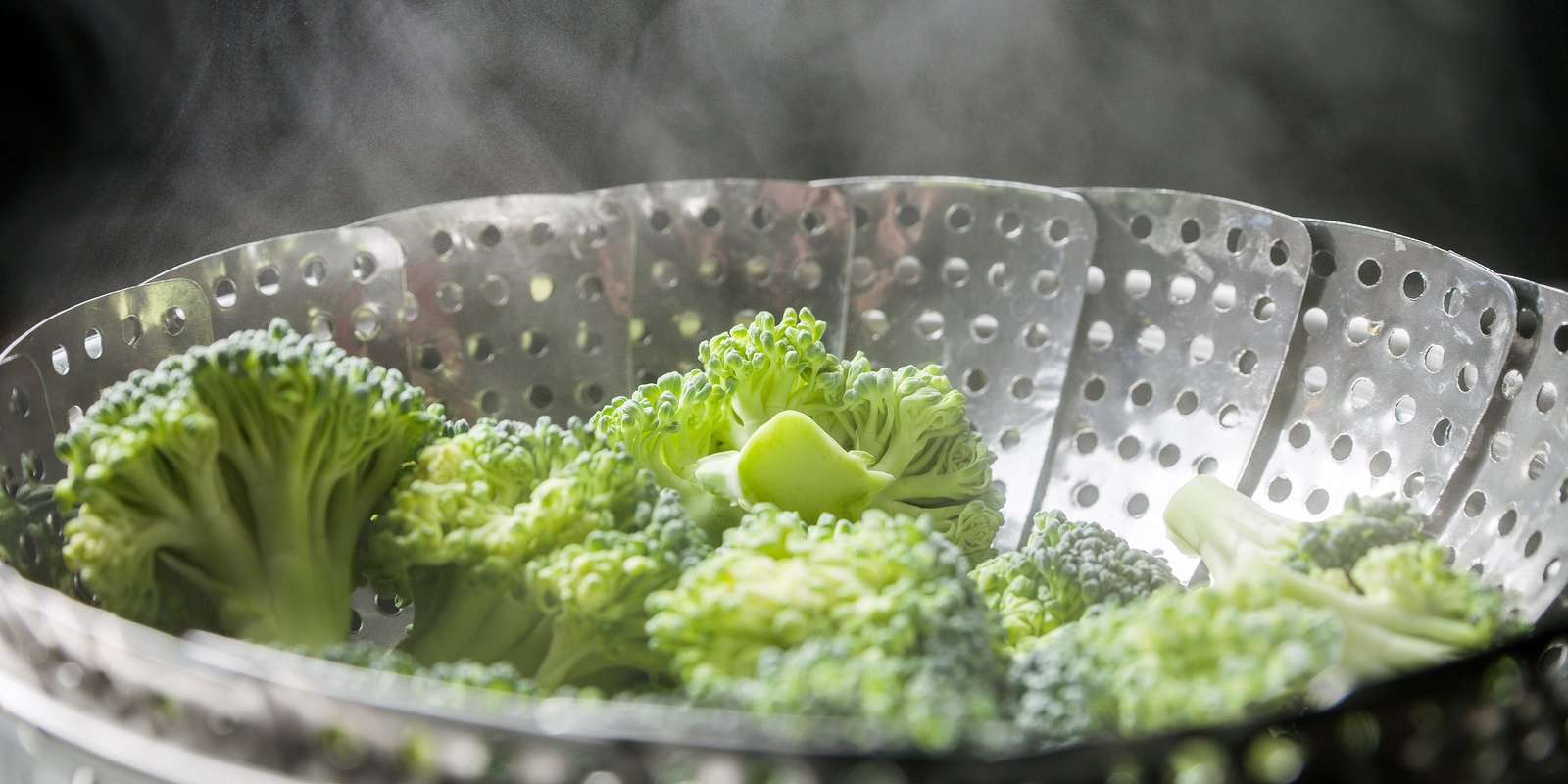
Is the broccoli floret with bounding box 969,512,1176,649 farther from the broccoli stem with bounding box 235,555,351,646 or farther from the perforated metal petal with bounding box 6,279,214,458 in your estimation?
the perforated metal petal with bounding box 6,279,214,458

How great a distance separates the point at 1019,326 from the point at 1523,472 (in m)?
0.53

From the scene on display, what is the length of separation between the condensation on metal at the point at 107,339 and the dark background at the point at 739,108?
79 cm

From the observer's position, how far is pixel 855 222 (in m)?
1.48

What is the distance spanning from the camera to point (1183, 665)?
2.34 feet

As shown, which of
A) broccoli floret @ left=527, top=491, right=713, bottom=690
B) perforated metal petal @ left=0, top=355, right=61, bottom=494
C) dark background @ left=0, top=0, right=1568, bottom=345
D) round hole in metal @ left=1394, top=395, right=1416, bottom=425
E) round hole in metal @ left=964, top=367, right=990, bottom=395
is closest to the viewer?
broccoli floret @ left=527, top=491, right=713, bottom=690

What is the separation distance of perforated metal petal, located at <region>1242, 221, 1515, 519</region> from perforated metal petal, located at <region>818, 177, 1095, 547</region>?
0.25 metres

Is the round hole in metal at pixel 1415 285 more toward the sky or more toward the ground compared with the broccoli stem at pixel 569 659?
more toward the sky

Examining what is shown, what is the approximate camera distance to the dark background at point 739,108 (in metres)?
1.86

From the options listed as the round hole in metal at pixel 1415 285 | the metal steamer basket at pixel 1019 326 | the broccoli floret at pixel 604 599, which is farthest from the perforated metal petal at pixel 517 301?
the round hole in metal at pixel 1415 285

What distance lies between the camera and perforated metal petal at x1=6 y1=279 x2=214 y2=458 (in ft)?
3.54

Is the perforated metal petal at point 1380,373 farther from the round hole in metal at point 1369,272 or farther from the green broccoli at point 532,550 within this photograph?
the green broccoli at point 532,550

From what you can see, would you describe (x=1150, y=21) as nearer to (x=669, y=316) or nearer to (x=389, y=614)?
(x=669, y=316)

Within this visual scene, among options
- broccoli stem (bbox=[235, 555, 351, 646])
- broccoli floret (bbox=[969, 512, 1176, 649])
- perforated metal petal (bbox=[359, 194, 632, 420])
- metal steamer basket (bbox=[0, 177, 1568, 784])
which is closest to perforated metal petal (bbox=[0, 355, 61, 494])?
metal steamer basket (bbox=[0, 177, 1568, 784])

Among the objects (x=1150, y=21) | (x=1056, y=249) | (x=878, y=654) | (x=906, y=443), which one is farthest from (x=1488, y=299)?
(x=1150, y=21)
